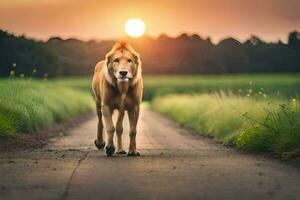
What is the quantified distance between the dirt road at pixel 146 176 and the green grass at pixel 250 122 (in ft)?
2.87

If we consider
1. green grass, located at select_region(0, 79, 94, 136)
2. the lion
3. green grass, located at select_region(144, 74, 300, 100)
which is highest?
the lion

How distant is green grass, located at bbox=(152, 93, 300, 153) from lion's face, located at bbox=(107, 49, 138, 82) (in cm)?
333

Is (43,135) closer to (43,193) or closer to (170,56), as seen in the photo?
(43,193)

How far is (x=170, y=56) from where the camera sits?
3789 inches

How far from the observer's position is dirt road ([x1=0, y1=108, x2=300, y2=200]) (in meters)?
9.82

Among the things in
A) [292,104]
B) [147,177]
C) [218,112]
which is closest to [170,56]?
[218,112]

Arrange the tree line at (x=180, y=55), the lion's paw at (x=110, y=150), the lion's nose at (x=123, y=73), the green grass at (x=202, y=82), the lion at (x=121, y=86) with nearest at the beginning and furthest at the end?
the lion's nose at (x=123, y=73) → the lion at (x=121, y=86) → the lion's paw at (x=110, y=150) → the tree line at (x=180, y=55) → the green grass at (x=202, y=82)

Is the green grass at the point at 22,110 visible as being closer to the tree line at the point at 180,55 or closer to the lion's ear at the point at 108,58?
the lion's ear at the point at 108,58

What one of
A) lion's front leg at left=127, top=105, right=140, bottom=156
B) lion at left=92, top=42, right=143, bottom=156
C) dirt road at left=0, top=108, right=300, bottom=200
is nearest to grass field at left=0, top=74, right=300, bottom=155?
dirt road at left=0, top=108, right=300, bottom=200

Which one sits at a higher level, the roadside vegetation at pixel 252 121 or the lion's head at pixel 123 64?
the lion's head at pixel 123 64

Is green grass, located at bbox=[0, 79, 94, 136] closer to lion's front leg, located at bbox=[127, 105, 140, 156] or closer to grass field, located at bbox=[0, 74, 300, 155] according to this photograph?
grass field, located at bbox=[0, 74, 300, 155]

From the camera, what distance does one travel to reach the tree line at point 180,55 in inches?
2425

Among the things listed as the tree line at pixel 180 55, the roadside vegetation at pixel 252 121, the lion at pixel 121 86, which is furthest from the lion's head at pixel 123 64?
the tree line at pixel 180 55

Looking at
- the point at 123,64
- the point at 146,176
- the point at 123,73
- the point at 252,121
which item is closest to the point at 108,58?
the point at 123,64
